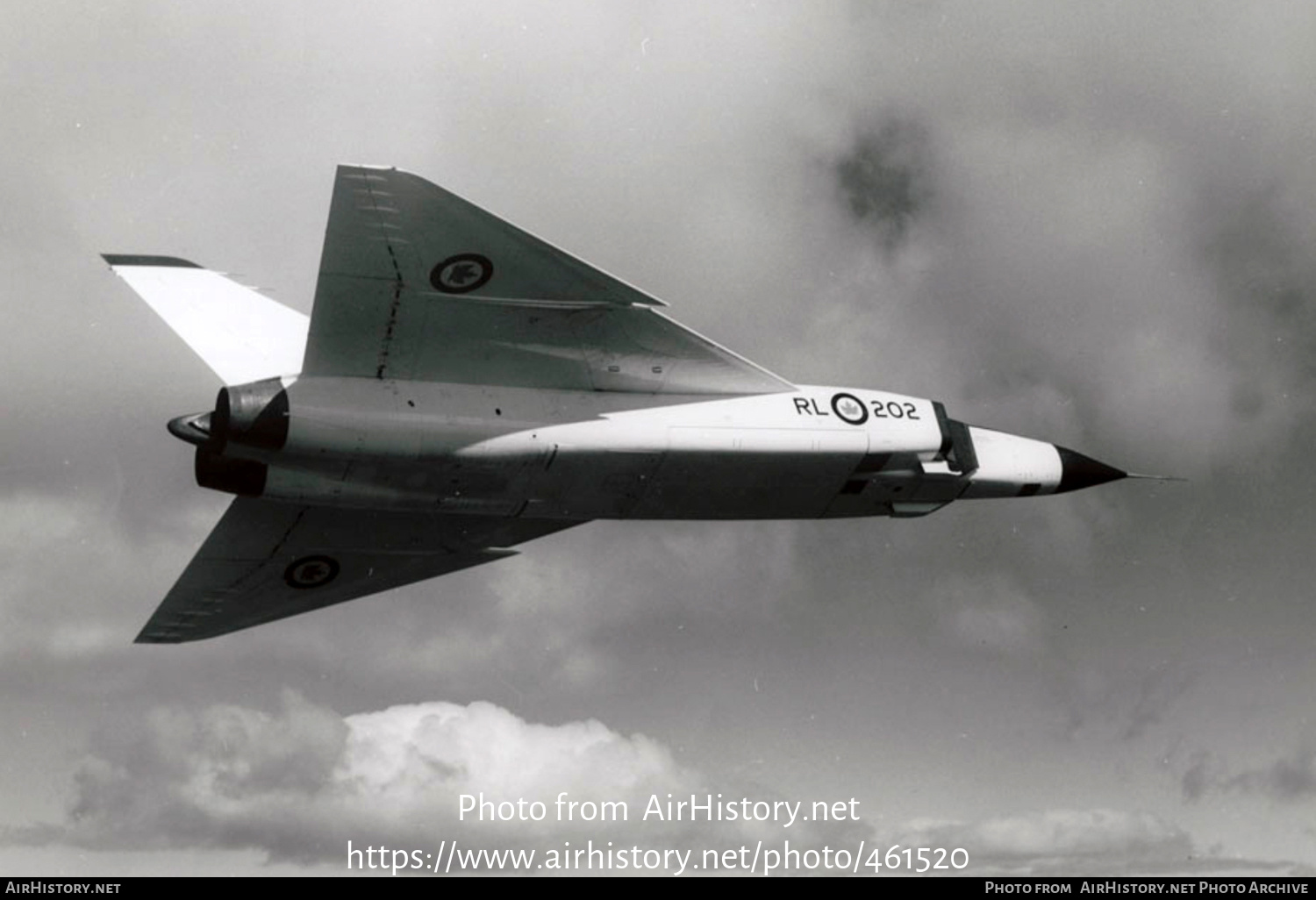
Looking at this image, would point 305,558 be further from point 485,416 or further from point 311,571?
point 485,416

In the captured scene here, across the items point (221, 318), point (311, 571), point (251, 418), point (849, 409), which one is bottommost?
point (251, 418)

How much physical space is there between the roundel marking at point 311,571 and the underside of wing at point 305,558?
0.06ft

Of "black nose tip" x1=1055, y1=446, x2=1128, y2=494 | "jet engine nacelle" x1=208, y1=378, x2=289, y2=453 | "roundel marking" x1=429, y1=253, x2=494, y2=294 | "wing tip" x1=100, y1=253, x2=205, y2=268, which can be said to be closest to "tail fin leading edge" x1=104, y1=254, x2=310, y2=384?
"wing tip" x1=100, y1=253, x2=205, y2=268

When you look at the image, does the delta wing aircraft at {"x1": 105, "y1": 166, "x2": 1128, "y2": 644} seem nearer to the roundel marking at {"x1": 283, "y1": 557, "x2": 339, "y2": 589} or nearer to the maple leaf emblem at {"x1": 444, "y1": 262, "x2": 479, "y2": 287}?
the maple leaf emblem at {"x1": 444, "y1": 262, "x2": 479, "y2": 287}

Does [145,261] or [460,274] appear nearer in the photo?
[460,274]

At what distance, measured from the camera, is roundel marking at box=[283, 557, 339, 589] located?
22.0 metres

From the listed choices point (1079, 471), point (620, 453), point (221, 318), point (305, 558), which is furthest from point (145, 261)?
point (1079, 471)

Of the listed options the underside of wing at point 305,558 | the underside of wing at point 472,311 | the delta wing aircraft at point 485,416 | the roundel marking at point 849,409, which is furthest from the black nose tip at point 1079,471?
the underside of wing at point 305,558

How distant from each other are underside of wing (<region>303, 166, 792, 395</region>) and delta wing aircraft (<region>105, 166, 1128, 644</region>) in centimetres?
2

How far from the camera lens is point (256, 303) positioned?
69.6 ft

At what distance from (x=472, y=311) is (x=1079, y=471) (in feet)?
31.4

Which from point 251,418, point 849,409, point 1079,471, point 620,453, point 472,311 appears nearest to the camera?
point 251,418

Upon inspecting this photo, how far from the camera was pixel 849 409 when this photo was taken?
19.2 metres
